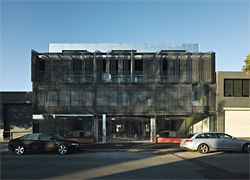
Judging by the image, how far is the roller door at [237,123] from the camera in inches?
1109

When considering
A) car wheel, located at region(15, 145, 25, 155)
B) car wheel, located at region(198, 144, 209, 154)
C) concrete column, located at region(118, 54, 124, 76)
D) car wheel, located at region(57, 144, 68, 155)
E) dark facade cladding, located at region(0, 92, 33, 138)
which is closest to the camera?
car wheel, located at region(57, 144, 68, 155)

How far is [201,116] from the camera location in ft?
94.9

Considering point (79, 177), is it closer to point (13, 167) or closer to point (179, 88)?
point (13, 167)

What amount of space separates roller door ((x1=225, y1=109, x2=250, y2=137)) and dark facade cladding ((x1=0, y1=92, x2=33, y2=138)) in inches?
810

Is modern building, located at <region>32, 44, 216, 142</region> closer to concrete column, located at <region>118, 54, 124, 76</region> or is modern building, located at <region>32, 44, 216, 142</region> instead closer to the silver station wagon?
concrete column, located at <region>118, 54, 124, 76</region>

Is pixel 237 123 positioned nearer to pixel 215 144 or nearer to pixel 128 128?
pixel 128 128

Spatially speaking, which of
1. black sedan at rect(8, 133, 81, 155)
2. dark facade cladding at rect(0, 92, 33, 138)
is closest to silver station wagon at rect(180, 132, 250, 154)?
black sedan at rect(8, 133, 81, 155)

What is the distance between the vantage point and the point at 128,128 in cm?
2883

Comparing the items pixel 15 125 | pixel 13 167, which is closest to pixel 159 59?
pixel 15 125

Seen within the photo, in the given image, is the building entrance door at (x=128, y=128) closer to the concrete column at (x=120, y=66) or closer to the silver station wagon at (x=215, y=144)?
the concrete column at (x=120, y=66)

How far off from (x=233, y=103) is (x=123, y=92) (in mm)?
10746

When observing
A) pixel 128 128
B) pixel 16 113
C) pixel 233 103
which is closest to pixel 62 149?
pixel 128 128

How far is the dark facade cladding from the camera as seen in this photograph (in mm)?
31156

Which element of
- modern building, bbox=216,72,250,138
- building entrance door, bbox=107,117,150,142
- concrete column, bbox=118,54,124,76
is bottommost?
building entrance door, bbox=107,117,150,142
